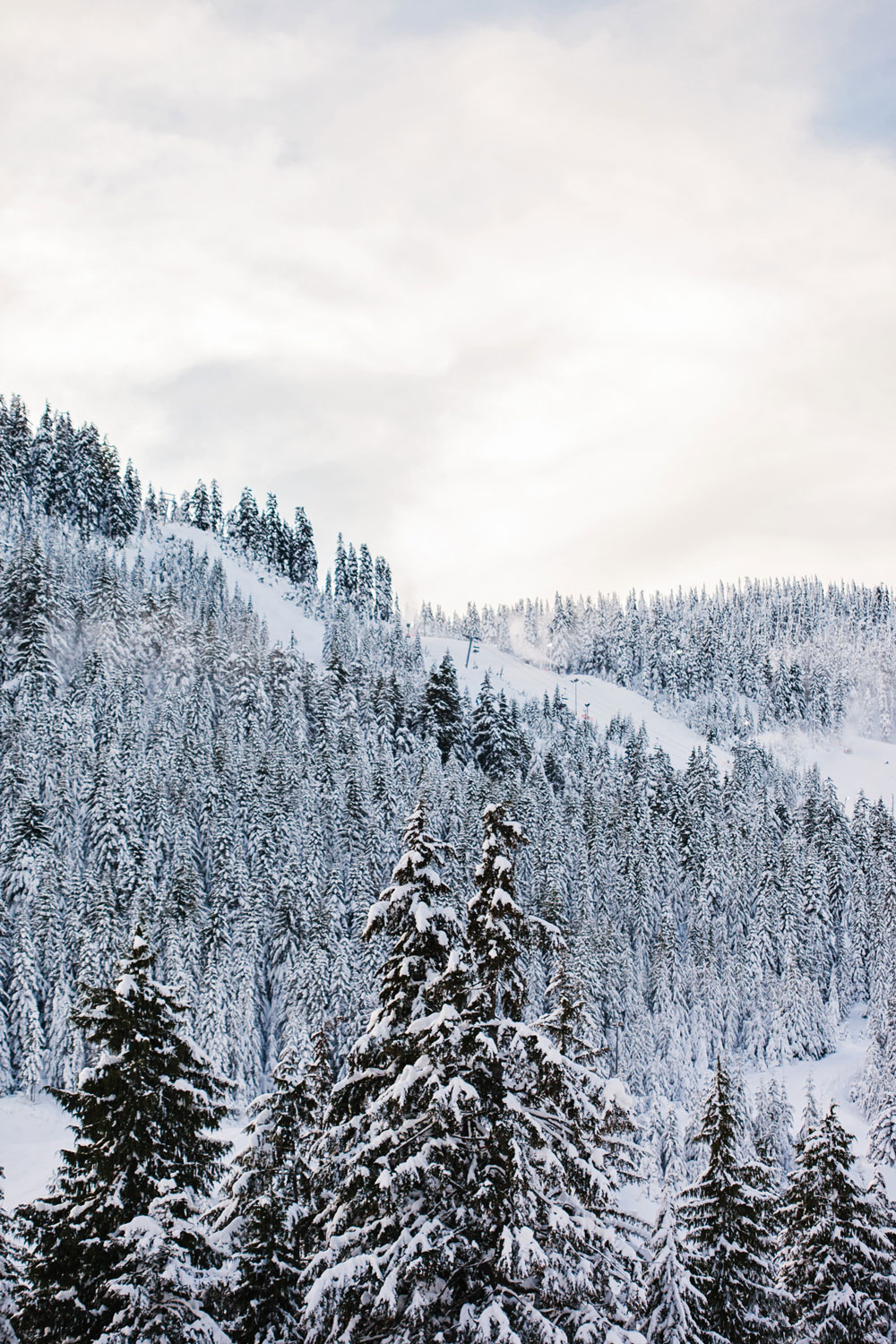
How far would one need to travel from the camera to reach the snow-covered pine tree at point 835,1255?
65.3 feet

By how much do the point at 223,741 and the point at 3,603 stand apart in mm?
31325

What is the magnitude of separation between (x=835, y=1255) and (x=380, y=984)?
525 inches

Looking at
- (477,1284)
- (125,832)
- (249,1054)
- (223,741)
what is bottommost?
(249,1054)

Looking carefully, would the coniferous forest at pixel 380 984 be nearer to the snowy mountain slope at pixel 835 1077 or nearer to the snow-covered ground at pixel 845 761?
the snowy mountain slope at pixel 835 1077

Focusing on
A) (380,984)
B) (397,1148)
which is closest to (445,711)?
(380,984)

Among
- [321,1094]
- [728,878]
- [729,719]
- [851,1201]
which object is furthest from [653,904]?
[729,719]

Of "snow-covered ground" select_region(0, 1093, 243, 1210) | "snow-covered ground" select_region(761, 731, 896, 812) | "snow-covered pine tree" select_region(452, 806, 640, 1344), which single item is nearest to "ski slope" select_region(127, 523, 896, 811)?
"snow-covered ground" select_region(761, 731, 896, 812)

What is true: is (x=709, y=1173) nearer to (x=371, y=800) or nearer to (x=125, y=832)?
(x=125, y=832)

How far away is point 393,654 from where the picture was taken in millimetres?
145125

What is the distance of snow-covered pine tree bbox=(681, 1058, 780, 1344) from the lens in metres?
18.9

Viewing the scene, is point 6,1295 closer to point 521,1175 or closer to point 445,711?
point 521,1175

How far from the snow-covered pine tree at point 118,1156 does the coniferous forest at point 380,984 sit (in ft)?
0.20

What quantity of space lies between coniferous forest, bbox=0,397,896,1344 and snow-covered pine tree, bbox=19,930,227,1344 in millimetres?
62

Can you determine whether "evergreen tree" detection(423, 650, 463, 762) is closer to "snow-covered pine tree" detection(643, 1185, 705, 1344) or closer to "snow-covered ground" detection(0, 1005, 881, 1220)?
"snow-covered ground" detection(0, 1005, 881, 1220)
